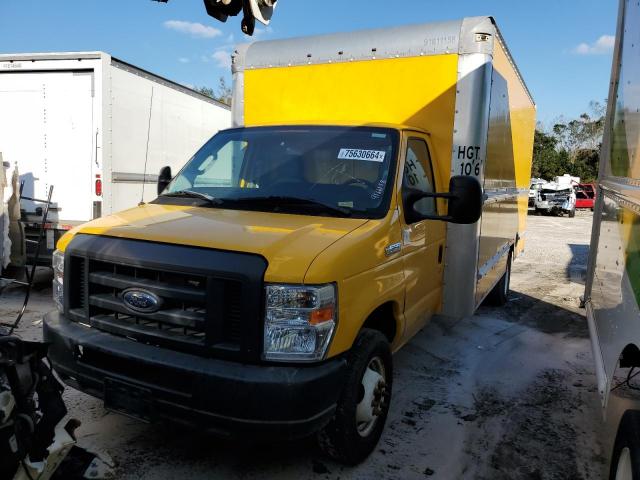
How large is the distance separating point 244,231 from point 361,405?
1318 millimetres

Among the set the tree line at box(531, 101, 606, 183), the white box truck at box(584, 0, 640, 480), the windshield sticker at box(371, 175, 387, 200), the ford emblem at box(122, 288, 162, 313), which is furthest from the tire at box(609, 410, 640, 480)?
the tree line at box(531, 101, 606, 183)

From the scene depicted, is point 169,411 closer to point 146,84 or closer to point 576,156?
point 146,84

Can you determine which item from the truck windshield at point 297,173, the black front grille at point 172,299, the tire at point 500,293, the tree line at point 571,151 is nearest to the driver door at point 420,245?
the truck windshield at point 297,173

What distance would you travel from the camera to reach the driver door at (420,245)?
378cm

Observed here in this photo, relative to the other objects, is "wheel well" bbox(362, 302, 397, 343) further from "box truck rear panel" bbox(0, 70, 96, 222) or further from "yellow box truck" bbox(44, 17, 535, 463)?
"box truck rear panel" bbox(0, 70, 96, 222)

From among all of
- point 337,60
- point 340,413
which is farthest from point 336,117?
point 340,413

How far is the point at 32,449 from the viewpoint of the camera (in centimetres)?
242

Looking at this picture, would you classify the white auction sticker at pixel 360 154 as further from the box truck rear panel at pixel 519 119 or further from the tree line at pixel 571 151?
Answer: the tree line at pixel 571 151

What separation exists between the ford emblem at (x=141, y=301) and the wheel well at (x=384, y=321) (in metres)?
1.37

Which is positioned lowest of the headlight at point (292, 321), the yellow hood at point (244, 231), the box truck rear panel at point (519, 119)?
the headlight at point (292, 321)

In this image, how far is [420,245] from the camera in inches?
158

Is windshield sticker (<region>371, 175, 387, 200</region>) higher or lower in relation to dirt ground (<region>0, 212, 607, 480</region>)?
higher

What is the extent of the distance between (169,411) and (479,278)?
11.0 ft

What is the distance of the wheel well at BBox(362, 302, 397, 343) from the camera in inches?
136
